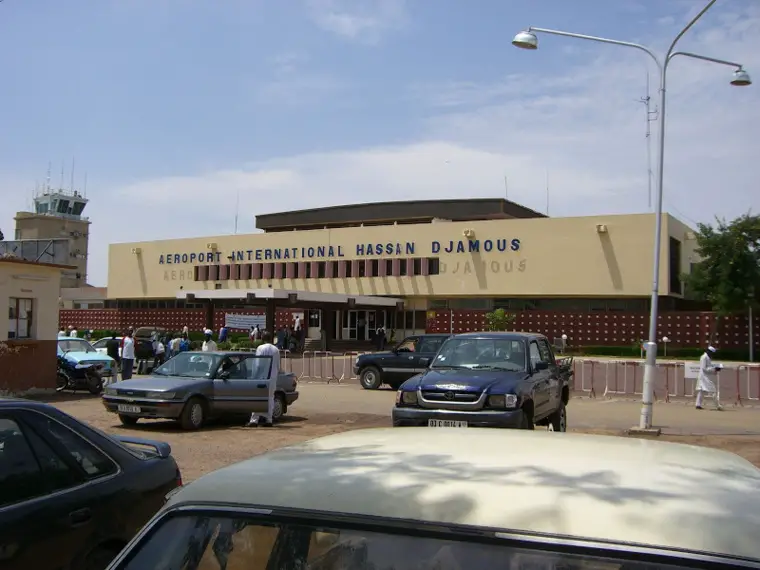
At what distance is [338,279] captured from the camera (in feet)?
186

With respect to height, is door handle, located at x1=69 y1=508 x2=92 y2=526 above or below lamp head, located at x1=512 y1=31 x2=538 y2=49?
below

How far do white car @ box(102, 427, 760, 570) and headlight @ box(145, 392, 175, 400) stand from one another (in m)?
Result: 12.0

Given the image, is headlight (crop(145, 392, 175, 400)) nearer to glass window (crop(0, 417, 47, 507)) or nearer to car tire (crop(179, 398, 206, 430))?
car tire (crop(179, 398, 206, 430))

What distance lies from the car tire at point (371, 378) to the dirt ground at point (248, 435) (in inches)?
231

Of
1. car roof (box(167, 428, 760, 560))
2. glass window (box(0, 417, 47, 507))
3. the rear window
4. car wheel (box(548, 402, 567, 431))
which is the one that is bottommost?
car wheel (box(548, 402, 567, 431))

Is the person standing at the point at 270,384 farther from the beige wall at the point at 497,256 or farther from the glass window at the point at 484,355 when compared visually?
the beige wall at the point at 497,256

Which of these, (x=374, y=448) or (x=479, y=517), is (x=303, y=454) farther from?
(x=479, y=517)

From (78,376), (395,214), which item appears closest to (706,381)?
(78,376)

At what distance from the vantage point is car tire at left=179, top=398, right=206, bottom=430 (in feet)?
47.1

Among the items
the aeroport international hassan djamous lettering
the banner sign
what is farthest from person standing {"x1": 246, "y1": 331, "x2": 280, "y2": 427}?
the banner sign

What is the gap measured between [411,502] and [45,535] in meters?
2.75

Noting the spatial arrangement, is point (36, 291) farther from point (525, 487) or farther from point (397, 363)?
point (525, 487)

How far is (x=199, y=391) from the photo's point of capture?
14.7 metres

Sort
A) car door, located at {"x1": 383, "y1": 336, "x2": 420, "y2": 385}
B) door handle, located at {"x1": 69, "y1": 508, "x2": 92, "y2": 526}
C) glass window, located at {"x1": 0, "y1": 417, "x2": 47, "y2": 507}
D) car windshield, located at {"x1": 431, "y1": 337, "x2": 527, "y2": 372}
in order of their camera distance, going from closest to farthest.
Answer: glass window, located at {"x1": 0, "y1": 417, "x2": 47, "y2": 507}
door handle, located at {"x1": 69, "y1": 508, "x2": 92, "y2": 526}
car windshield, located at {"x1": 431, "y1": 337, "x2": 527, "y2": 372}
car door, located at {"x1": 383, "y1": 336, "x2": 420, "y2": 385}
